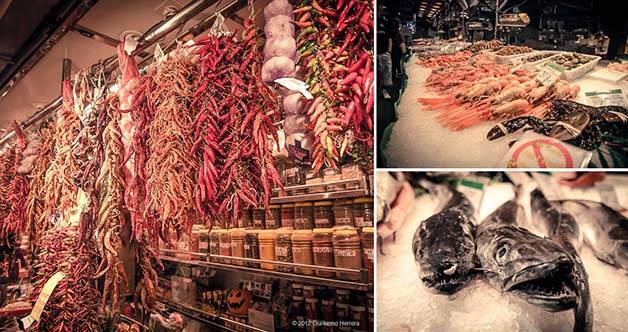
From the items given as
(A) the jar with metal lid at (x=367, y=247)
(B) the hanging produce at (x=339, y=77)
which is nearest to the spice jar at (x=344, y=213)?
(A) the jar with metal lid at (x=367, y=247)

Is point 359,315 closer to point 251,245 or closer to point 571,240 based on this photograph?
point 251,245

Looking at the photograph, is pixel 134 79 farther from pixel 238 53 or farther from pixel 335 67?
pixel 335 67

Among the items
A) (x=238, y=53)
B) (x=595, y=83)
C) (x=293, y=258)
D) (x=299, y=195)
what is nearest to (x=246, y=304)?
(x=293, y=258)

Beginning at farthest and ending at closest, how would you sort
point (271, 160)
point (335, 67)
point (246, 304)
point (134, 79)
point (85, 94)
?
1. point (246, 304)
2. point (85, 94)
3. point (134, 79)
4. point (271, 160)
5. point (335, 67)

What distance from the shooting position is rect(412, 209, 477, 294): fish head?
1.14 metres

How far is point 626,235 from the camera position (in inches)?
38.4

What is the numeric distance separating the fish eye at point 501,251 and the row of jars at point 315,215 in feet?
3.78

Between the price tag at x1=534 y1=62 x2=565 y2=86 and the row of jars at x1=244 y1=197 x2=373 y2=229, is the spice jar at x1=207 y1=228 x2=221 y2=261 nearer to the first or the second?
the row of jars at x1=244 y1=197 x2=373 y2=229

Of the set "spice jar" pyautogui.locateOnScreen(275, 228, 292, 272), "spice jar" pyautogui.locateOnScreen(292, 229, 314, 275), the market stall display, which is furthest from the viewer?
"spice jar" pyautogui.locateOnScreen(275, 228, 292, 272)

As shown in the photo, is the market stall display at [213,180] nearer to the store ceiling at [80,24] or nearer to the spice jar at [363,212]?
the spice jar at [363,212]

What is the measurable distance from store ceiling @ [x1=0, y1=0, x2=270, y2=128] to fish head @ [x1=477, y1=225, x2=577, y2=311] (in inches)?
71.9

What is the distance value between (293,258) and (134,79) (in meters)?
1.41

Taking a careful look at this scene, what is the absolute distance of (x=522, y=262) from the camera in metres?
1.06

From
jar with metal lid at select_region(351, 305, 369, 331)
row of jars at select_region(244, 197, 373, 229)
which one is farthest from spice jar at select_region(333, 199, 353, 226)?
jar with metal lid at select_region(351, 305, 369, 331)
